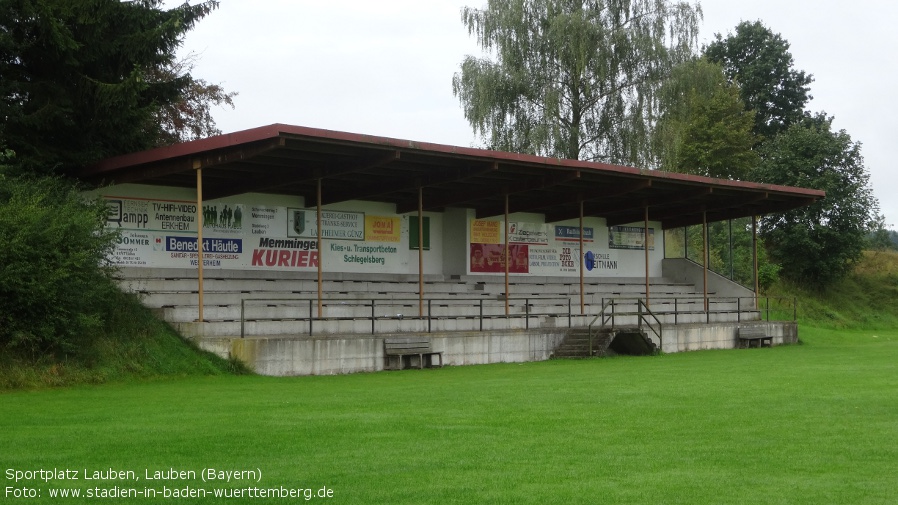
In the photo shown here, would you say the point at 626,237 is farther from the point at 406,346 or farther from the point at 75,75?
the point at 75,75

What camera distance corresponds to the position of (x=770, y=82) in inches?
2501

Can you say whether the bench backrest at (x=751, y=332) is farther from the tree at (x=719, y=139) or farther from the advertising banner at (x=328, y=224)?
the tree at (x=719, y=139)

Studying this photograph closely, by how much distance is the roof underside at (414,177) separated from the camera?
2098cm

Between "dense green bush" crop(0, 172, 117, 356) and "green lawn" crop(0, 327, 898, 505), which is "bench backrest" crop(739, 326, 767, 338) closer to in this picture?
"green lawn" crop(0, 327, 898, 505)

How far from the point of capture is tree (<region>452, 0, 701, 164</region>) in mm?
42000

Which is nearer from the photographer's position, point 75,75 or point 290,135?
point 290,135

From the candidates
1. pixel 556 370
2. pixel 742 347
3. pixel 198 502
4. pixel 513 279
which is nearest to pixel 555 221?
pixel 513 279

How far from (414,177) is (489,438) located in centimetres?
1546

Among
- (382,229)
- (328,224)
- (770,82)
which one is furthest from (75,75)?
(770,82)

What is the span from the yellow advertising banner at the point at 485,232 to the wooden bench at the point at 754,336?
7.94 m

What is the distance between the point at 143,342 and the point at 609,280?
20454mm

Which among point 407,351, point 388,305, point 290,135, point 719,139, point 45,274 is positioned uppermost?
point 719,139

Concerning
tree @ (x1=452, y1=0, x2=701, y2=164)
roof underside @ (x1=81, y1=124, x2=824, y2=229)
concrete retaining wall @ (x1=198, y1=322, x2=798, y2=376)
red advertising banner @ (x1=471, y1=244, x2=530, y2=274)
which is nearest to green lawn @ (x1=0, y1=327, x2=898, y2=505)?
concrete retaining wall @ (x1=198, y1=322, x2=798, y2=376)

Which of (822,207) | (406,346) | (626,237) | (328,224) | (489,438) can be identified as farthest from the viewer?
(822,207)
